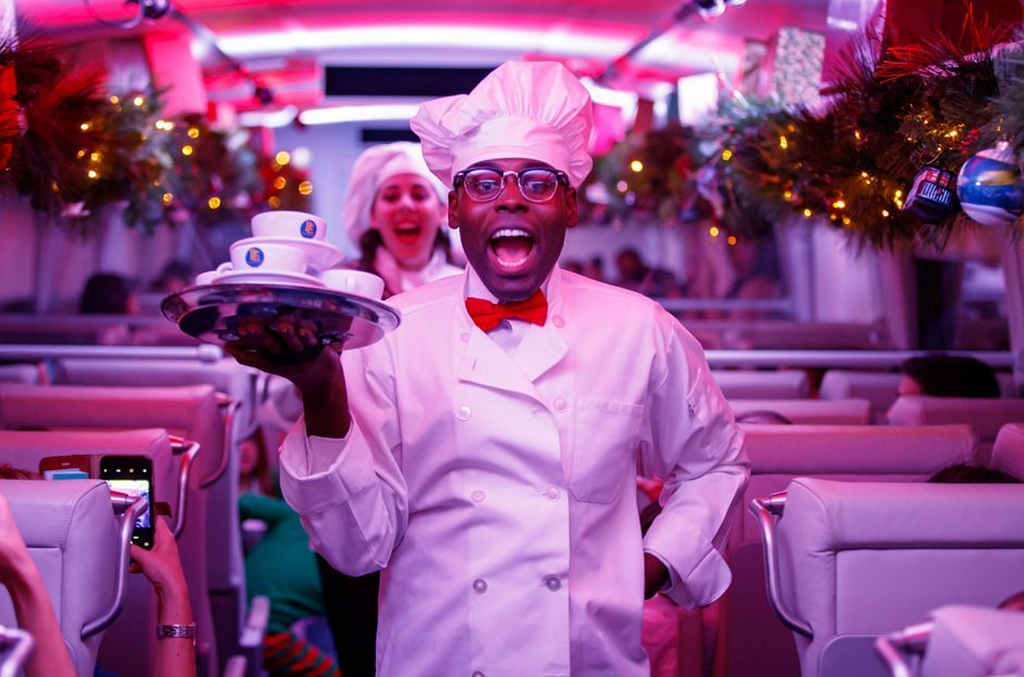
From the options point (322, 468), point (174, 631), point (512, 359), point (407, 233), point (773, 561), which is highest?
point (407, 233)

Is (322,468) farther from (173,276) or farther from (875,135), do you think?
(173,276)

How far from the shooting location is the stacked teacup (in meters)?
1.96

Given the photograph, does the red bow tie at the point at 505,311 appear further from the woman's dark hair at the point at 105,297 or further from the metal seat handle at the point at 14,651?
the woman's dark hair at the point at 105,297

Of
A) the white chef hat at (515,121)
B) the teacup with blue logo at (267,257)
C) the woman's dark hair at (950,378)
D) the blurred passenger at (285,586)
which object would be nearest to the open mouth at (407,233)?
the blurred passenger at (285,586)

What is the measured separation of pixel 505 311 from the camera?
2455 millimetres

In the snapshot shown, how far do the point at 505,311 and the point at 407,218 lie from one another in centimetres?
227

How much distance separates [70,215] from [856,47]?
269 cm

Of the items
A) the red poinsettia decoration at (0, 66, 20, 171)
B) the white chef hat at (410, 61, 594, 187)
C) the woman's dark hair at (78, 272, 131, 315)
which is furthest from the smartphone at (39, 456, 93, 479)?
the woman's dark hair at (78, 272, 131, 315)

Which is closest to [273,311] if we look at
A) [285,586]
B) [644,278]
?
[285,586]

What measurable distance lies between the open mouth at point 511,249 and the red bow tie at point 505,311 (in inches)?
4.4

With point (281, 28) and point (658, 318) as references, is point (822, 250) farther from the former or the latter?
point (658, 318)

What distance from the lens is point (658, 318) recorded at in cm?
255

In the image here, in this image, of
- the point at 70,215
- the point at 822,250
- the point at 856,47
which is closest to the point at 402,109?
the point at 822,250

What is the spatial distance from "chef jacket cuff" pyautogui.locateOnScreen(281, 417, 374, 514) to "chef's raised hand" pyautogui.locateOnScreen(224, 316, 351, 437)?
0.03 meters
